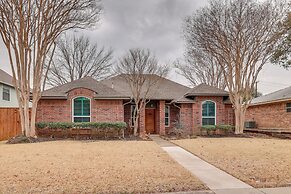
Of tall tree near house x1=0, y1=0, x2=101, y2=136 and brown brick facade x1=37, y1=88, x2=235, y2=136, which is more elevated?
tall tree near house x1=0, y1=0, x2=101, y2=136

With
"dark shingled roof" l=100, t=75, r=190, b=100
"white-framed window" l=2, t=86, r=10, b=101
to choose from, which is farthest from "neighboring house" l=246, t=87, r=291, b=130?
"white-framed window" l=2, t=86, r=10, b=101

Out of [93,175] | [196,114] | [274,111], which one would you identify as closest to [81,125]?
[196,114]

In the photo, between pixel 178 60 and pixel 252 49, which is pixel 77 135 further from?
pixel 178 60

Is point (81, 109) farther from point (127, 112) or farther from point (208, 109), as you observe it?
point (208, 109)

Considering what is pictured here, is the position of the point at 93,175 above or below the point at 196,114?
below

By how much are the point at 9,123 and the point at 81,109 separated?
4.56 meters

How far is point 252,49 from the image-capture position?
70.3 ft

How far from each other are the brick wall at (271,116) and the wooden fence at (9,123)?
1843 cm

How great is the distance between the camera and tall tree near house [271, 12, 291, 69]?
21.3 metres

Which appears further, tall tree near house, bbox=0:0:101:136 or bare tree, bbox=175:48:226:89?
bare tree, bbox=175:48:226:89

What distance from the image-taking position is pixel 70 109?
20844 mm

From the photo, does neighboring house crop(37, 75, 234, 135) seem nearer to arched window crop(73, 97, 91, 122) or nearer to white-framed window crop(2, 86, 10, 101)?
arched window crop(73, 97, 91, 122)

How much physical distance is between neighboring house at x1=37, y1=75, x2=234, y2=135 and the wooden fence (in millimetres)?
1500

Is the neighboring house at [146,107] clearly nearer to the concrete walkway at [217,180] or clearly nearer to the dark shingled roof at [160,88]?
the dark shingled roof at [160,88]
